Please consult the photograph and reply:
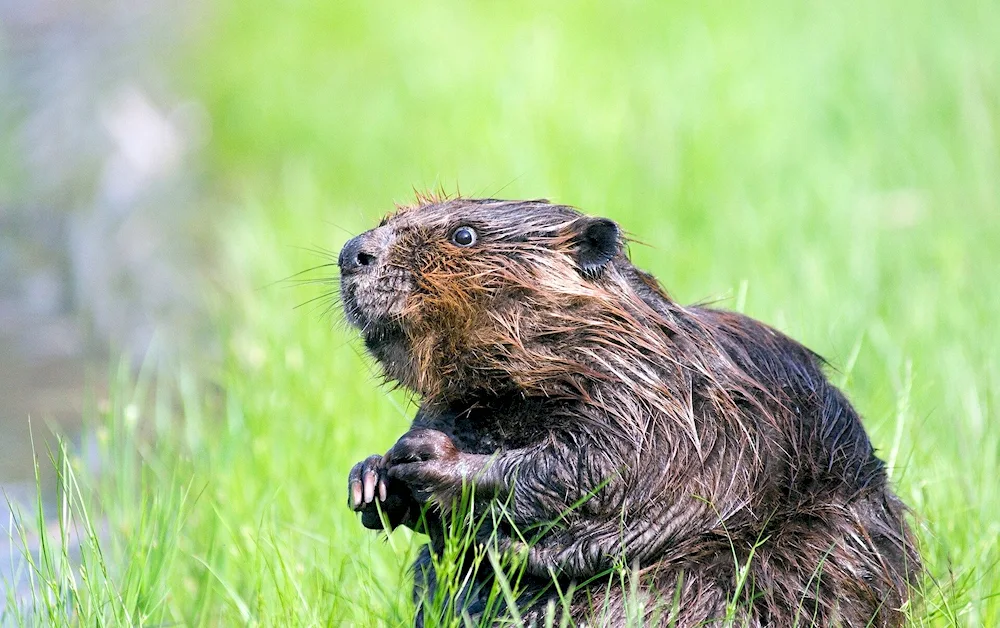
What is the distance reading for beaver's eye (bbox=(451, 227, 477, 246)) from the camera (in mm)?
3119

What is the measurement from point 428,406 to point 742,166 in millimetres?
4041

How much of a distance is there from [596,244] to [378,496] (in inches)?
27.5

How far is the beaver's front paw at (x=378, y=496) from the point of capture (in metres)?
2.93

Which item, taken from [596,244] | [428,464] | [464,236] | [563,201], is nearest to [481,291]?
[464,236]

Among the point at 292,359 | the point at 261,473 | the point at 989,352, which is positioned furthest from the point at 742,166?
the point at 261,473

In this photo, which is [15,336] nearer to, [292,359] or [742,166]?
[292,359]

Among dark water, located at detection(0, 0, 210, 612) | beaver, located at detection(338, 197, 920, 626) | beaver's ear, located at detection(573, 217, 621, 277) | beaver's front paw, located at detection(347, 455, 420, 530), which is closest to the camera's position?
beaver, located at detection(338, 197, 920, 626)

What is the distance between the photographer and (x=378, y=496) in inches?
116

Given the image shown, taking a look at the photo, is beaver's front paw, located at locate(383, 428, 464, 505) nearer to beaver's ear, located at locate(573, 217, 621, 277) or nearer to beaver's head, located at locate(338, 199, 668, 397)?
beaver's head, located at locate(338, 199, 668, 397)

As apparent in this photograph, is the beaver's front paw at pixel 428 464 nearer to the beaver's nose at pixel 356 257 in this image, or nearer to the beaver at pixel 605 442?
the beaver at pixel 605 442

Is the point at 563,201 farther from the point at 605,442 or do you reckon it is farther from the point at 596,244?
the point at 605,442

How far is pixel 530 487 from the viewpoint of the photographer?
9.18 ft

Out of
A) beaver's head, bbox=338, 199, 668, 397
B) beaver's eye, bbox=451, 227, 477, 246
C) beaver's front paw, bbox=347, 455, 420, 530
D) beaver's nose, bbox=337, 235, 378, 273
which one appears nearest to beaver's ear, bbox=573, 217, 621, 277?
beaver's head, bbox=338, 199, 668, 397

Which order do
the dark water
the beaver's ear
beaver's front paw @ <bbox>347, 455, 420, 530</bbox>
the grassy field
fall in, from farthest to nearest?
the dark water
the grassy field
the beaver's ear
beaver's front paw @ <bbox>347, 455, 420, 530</bbox>
